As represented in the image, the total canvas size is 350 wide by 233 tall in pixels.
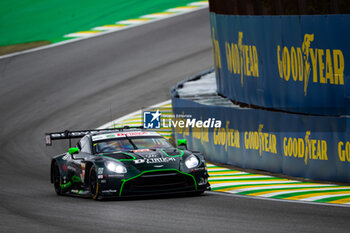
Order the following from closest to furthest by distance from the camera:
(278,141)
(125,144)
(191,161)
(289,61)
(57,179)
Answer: (191,161) → (125,144) → (57,179) → (278,141) → (289,61)

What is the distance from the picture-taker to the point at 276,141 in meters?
15.2

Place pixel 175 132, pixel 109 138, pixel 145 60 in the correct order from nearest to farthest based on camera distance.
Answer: pixel 109 138, pixel 175 132, pixel 145 60

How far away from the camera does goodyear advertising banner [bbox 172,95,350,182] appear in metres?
13.7

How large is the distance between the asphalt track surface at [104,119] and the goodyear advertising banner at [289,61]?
423 centimetres

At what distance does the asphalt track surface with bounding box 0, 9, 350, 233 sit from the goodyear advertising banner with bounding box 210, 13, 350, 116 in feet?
13.9

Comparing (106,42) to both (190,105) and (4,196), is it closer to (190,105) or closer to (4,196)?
(190,105)

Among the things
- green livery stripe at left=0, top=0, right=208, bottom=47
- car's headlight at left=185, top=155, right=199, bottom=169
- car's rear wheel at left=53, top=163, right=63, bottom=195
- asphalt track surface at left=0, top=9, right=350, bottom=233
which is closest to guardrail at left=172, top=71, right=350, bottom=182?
asphalt track surface at left=0, top=9, right=350, bottom=233

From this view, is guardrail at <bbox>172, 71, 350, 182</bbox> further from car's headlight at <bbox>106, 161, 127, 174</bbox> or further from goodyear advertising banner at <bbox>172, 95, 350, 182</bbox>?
car's headlight at <bbox>106, 161, 127, 174</bbox>

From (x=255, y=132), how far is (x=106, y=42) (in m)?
22.0

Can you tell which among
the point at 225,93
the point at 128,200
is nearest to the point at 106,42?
the point at 225,93

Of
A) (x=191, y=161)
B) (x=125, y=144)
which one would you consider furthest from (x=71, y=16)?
(x=191, y=161)

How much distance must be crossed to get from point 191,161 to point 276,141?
A: 3.19 m

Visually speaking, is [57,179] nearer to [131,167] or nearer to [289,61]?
[131,167]

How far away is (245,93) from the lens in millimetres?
19891
